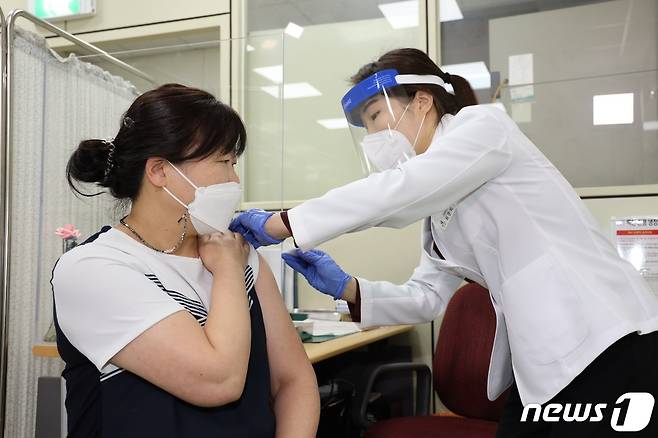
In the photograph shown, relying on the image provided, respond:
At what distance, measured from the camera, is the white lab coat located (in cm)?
115

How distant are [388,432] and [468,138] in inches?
38.0

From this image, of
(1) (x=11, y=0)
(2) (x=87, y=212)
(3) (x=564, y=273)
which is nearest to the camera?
(3) (x=564, y=273)

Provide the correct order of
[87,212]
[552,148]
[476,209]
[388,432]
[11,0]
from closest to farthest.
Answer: [476,209], [388,432], [87,212], [552,148], [11,0]

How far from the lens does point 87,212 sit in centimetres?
251

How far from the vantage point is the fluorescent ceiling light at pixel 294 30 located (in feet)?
10.3

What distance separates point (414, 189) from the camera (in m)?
1.22

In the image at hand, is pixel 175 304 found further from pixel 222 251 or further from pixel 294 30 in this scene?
pixel 294 30

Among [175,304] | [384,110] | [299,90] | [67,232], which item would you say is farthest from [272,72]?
[175,304]

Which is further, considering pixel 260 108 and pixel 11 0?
pixel 11 0

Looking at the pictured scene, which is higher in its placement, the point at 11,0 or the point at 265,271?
the point at 11,0

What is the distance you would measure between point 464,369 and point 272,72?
1.52m

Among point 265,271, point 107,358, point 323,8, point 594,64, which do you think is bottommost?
point 107,358

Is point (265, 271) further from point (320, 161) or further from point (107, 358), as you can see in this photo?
point (320, 161)

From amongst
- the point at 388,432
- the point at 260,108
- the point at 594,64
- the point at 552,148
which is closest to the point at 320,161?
the point at 260,108
